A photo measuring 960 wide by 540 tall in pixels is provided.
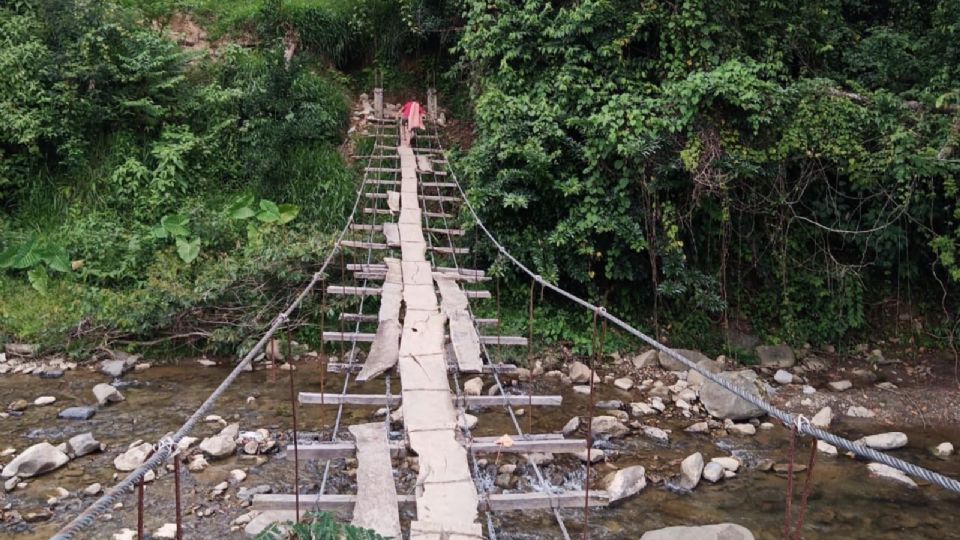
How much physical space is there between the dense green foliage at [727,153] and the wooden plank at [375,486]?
9.64 feet

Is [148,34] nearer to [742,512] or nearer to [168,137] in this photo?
[168,137]

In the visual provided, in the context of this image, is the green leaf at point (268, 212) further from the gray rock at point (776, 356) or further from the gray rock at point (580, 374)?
the gray rock at point (776, 356)

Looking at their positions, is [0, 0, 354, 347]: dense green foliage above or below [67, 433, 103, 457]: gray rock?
above

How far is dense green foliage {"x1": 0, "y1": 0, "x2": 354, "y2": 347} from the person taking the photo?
536cm

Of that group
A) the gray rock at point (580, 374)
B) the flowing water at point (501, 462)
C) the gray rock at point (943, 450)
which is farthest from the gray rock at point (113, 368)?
the gray rock at point (943, 450)

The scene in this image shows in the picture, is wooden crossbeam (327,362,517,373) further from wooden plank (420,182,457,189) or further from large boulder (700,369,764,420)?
wooden plank (420,182,457,189)

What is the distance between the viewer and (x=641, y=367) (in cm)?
542

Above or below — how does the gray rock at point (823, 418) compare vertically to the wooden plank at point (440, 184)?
below

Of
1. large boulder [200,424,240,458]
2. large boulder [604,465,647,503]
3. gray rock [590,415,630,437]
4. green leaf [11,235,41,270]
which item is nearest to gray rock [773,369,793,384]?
gray rock [590,415,630,437]

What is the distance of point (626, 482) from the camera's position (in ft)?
12.0

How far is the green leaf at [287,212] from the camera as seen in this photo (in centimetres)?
615

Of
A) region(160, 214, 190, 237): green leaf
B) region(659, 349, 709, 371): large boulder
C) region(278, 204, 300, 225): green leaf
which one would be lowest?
region(659, 349, 709, 371): large boulder

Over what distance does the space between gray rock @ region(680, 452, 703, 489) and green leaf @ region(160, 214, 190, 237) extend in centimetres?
460

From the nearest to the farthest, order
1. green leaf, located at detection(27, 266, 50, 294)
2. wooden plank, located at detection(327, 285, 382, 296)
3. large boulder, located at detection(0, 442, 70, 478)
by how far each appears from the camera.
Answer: large boulder, located at detection(0, 442, 70, 478) < wooden plank, located at detection(327, 285, 382, 296) < green leaf, located at detection(27, 266, 50, 294)
